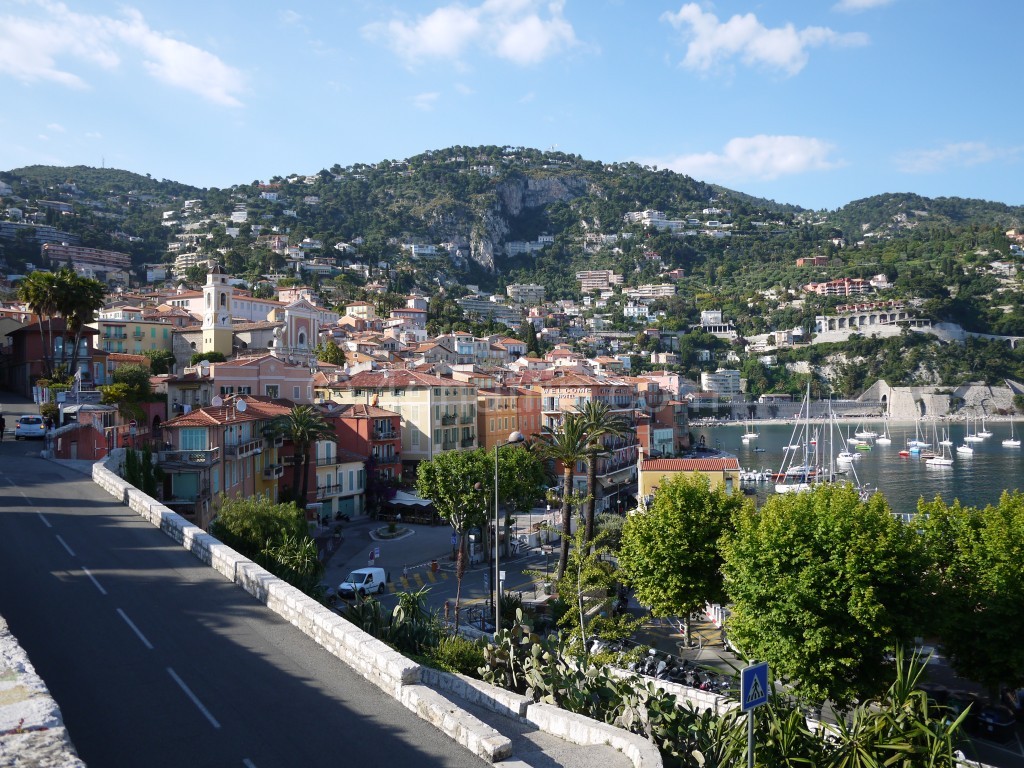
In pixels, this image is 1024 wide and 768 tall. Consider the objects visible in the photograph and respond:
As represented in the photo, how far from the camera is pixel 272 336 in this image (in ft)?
237

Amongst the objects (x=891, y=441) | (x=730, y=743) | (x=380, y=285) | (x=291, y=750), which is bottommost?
(x=891, y=441)

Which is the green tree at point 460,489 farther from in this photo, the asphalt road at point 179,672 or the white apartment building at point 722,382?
the white apartment building at point 722,382

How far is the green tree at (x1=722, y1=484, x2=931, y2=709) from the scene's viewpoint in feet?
58.0

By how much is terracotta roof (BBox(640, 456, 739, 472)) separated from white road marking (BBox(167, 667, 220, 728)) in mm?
36271

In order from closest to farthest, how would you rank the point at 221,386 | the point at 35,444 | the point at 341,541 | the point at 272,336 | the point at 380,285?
the point at 35,444 < the point at 341,541 < the point at 221,386 < the point at 272,336 < the point at 380,285

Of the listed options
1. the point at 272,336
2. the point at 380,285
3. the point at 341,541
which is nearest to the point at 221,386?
the point at 341,541

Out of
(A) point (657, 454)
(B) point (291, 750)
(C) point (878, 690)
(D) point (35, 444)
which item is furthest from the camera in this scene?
(A) point (657, 454)

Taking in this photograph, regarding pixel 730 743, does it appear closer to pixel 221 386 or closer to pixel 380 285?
pixel 221 386

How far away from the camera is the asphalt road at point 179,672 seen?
27.0 ft

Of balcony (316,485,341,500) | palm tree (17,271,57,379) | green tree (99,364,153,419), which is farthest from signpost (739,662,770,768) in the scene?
palm tree (17,271,57,379)

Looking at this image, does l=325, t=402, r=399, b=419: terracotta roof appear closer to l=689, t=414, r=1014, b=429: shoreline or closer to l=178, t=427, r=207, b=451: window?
l=178, t=427, r=207, b=451: window

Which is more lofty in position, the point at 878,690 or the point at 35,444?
the point at 35,444

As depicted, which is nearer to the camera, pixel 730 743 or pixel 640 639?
pixel 730 743

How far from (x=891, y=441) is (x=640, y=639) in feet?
377
